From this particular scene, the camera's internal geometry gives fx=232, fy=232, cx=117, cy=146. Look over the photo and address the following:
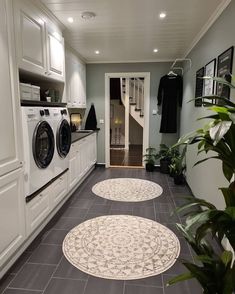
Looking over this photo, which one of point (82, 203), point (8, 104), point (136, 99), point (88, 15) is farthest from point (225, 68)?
point (136, 99)

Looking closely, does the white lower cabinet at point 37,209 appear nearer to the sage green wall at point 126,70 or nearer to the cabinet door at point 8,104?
the cabinet door at point 8,104

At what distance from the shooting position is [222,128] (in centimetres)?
96

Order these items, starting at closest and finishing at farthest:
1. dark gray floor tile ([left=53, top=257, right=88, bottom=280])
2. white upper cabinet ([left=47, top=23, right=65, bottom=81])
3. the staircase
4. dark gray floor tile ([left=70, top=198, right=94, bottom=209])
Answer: dark gray floor tile ([left=53, top=257, right=88, bottom=280]), white upper cabinet ([left=47, top=23, right=65, bottom=81]), dark gray floor tile ([left=70, top=198, right=94, bottom=209]), the staircase


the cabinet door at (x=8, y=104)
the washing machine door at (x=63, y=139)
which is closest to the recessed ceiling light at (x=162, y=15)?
the cabinet door at (x=8, y=104)

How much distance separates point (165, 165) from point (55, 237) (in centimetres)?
315

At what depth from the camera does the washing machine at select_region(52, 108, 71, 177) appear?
293cm

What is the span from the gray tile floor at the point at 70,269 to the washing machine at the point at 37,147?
592 mm

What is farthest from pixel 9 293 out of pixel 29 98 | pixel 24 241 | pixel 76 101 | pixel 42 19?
pixel 76 101

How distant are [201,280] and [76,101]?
3955mm

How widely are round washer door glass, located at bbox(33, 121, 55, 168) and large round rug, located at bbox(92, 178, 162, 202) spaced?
1433 millimetres

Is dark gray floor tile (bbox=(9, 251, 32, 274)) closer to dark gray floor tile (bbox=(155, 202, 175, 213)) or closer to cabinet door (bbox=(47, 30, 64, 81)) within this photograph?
dark gray floor tile (bbox=(155, 202, 175, 213))

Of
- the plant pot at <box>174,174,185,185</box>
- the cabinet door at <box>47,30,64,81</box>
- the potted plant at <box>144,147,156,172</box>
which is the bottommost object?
the plant pot at <box>174,174,185,185</box>

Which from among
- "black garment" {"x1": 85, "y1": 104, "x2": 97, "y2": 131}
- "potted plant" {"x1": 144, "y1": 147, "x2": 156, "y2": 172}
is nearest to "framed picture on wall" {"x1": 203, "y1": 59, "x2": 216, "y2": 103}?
"potted plant" {"x1": 144, "y1": 147, "x2": 156, "y2": 172}

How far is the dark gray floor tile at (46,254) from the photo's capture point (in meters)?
2.19
